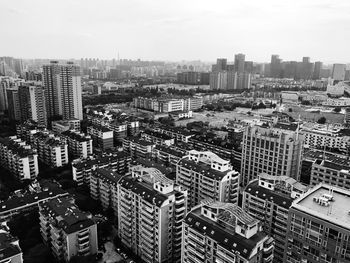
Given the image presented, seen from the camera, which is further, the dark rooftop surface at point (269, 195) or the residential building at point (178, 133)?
the residential building at point (178, 133)

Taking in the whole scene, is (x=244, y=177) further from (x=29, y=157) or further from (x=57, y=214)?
(x=29, y=157)

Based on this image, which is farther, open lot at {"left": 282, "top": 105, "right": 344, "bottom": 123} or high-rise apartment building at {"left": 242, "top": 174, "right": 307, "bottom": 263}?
open lot at {"left": 282, "top": 105, "right": 344, "bottom": 123}

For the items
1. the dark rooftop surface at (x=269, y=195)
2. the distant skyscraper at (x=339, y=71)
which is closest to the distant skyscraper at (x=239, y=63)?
the distant skyscraper at (x=339, y=71)

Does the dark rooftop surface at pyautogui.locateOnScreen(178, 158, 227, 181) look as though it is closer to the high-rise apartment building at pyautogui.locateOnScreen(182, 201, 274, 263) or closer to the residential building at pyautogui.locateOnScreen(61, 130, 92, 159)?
the high-rise apartment building at pyautogui.locateOnScreen(182, 201, 274, 263)

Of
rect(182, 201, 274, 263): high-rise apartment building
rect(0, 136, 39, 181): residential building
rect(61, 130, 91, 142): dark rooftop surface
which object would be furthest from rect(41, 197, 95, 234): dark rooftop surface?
rect(61, 130, 91, 142): dark rooftop surface

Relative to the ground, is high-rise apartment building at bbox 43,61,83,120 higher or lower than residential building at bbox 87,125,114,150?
higher

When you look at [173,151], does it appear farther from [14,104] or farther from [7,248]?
[14,104]

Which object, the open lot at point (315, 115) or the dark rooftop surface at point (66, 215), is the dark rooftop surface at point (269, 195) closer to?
the dark rooftop surface at point (66, 215)

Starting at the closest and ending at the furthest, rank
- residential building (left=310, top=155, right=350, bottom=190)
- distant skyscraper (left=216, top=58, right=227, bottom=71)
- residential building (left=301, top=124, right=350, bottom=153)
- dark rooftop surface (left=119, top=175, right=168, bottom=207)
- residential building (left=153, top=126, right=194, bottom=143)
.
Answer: dark rooftop surface (left=119, top=175, right=168, bottom=207) < residential building (left=310, top=155, right=350, bottom=190) < residential building (left=153, top=126, right=194, bottom=143) < residential building (left=301, top=124, right=350, bottom=153) < distant skyscraper (left=216, top=58, right=227, bottom=71)
